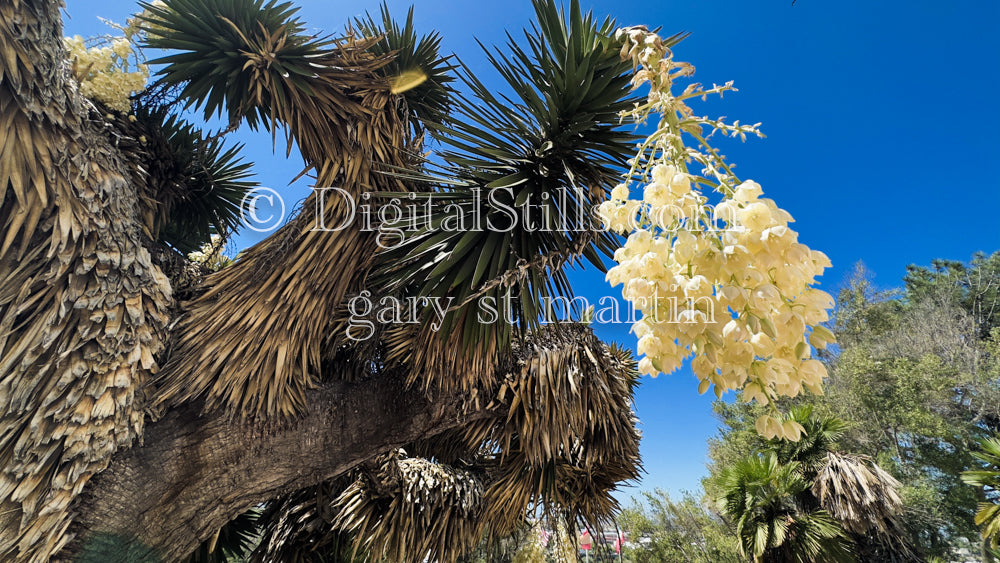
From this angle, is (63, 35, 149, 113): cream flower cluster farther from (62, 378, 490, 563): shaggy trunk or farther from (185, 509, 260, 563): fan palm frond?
(185, 509, 260, 563): fan palm frond

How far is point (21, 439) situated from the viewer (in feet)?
5.94

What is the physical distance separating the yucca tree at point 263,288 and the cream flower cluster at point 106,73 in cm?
11

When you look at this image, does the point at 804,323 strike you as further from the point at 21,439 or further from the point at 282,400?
the point at 21,439

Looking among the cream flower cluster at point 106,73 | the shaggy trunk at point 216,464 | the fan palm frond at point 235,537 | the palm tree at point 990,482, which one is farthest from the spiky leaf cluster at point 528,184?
the palm tree at point 990,482

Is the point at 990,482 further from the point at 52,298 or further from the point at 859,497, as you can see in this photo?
the point at 52,298

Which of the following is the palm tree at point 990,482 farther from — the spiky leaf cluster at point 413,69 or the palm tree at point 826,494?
the spiky leaf cluster at point 413,69

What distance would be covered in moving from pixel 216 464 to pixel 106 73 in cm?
224

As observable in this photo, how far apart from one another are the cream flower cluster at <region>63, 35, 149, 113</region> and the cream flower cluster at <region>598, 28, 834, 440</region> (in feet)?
9.65

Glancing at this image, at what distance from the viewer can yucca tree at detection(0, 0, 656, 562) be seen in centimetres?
188

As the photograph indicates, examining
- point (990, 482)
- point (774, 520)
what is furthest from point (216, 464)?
point (990, 482)

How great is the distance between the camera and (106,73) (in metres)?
2.41

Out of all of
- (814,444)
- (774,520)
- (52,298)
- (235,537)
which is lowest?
(235,537)

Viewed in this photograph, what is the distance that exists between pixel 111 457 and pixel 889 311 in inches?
920

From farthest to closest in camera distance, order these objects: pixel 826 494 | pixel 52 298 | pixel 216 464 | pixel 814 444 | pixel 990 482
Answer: pixel 814 444 → pixel 826 494 → pixel 990 482 → pixel 216 464 → pixel 52 298
